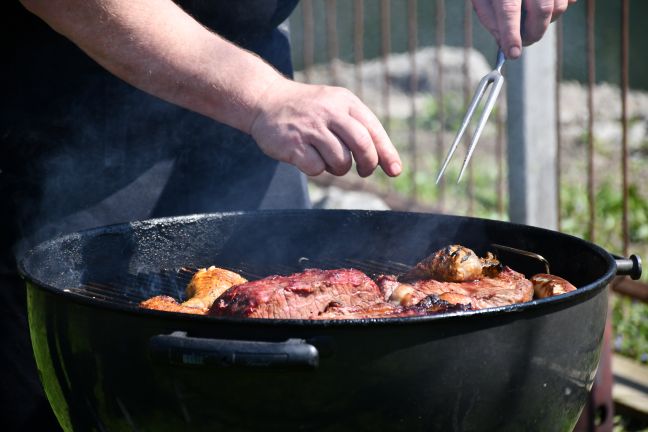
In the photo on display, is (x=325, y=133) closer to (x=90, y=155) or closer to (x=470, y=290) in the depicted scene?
(x=470, y=290)

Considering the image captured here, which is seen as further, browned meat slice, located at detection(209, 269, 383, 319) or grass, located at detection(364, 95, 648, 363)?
grass, located at detection(364, 95, 648, 363)

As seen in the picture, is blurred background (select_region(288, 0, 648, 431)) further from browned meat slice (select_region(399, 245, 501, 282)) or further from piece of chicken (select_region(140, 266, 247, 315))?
piece of chicken (select_region(140, 266, 247, 315))

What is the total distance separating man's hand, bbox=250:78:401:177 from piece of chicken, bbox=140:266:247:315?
0.45 meters

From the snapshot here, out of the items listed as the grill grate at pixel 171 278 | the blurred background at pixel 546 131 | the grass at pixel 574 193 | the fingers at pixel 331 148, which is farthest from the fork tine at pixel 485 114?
the grass at pixel 574 193

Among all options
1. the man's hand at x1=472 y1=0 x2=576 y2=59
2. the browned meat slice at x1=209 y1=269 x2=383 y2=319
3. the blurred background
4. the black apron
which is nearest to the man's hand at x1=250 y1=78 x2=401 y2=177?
the browned meat slice at x1=209 y1=269 x2=383 y2=319

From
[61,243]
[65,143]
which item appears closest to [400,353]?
[61,243]

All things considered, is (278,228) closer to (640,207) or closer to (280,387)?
(280,387)

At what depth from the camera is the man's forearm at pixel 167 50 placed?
6.86 ft

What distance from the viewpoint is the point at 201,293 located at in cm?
225

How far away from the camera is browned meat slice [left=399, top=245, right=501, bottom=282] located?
2.24 metres

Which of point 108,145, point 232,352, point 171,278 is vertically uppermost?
point 108,145

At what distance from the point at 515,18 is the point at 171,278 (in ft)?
4.23

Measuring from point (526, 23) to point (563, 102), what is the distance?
7.94 meters

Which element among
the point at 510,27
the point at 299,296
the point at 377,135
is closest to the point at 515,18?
the point at 510,27
